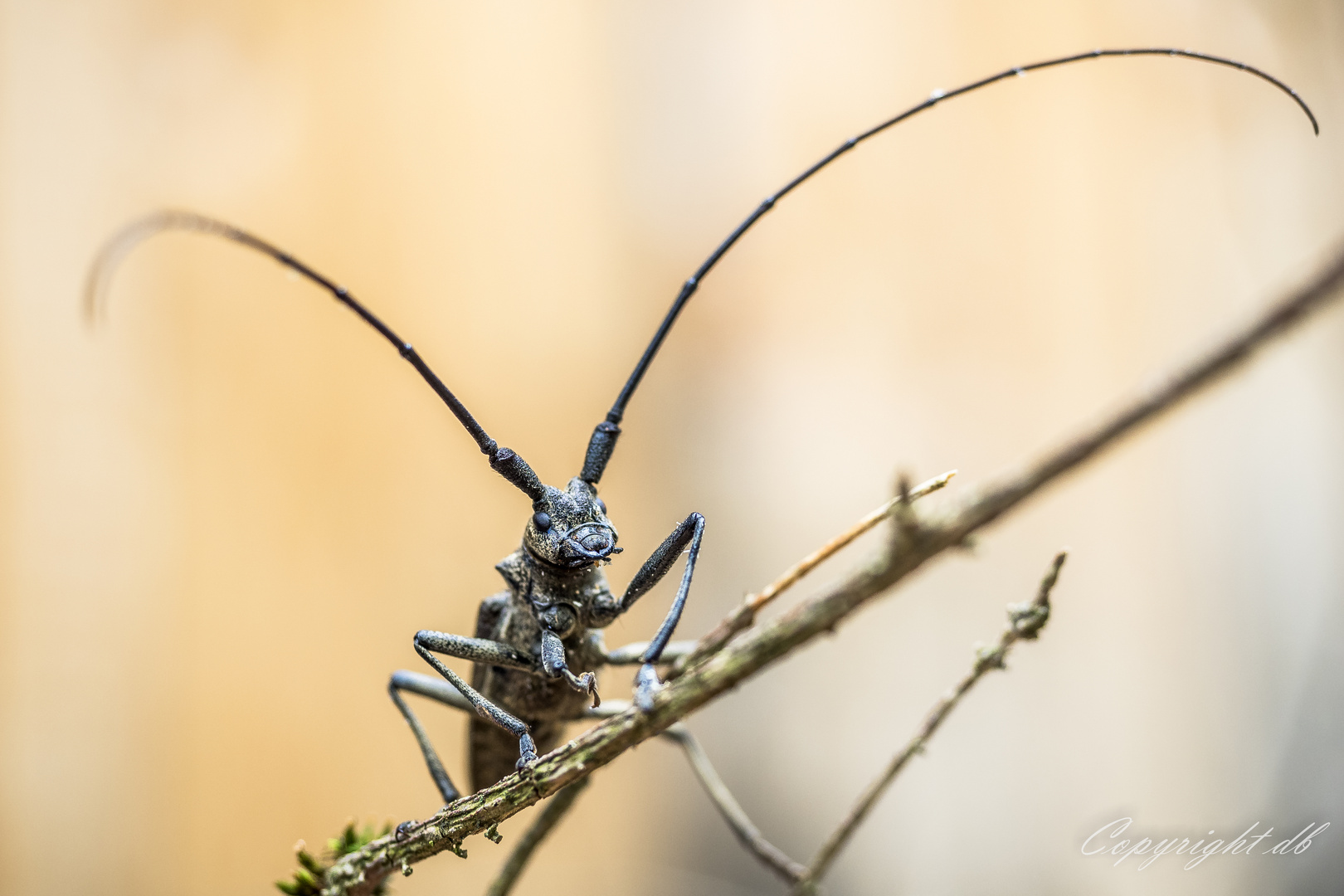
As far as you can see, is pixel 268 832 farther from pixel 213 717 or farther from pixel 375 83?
pixel 375 83

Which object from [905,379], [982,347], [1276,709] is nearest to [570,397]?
[905,379]

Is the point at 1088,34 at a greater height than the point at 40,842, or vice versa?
the point at 1088,34

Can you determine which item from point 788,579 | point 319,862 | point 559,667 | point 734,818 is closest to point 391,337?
point 559,667

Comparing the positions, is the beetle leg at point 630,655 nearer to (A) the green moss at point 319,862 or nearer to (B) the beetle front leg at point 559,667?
(B) the beetle front leg at point 559,667

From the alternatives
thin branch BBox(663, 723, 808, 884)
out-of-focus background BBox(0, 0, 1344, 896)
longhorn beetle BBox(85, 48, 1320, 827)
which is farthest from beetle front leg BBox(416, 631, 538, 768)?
out-of-focus background BBox(0, 0, 1344, 896)

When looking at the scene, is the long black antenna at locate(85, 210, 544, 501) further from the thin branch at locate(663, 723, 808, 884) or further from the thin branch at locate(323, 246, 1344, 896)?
the thin branch at locate(663, 723, 808, 884)

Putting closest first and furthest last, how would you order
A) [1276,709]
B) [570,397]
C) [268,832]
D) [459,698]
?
[459,698] < [1276,709] < [268,832] < [570,397]
